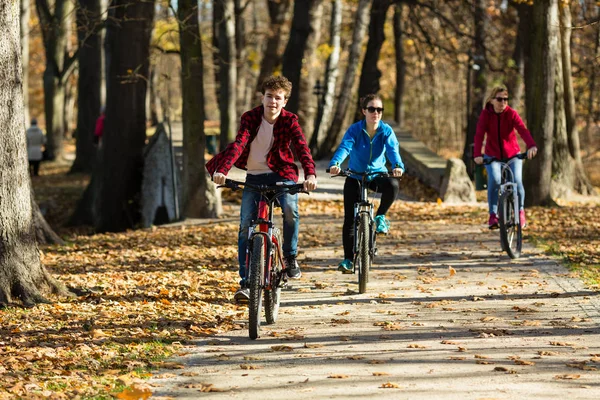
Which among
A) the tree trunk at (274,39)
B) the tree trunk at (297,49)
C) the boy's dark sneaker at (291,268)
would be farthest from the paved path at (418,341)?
the tree trunk at (274,39)

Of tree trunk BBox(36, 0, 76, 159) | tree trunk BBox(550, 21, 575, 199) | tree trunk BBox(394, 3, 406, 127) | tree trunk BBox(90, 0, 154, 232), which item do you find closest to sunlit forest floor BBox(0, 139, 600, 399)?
tree trunk BBox(550, 21, 575, 199)

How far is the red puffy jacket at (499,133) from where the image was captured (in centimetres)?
1238

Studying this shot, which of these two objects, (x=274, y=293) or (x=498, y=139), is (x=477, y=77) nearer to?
(x=498, y=139)

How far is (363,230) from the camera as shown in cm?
986

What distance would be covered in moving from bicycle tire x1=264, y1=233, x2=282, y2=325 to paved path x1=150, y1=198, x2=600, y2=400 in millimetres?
104

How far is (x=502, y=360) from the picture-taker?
716cm

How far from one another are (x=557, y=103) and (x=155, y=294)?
1198cm

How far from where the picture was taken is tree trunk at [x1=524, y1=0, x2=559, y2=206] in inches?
707

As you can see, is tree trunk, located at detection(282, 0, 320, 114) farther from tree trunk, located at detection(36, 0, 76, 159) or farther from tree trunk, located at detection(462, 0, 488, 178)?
tree trunk, located at detection(36, 0, 76, 159)

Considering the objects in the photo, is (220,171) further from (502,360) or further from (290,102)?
(290,102)

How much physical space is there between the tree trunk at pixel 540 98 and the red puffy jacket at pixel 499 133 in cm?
593

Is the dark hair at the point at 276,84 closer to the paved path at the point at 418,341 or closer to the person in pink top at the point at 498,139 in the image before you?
the paved path at the point at 418,341

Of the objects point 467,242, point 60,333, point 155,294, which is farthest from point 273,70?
point 60,333

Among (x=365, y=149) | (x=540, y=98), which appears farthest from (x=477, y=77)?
(x=365, y=149)
